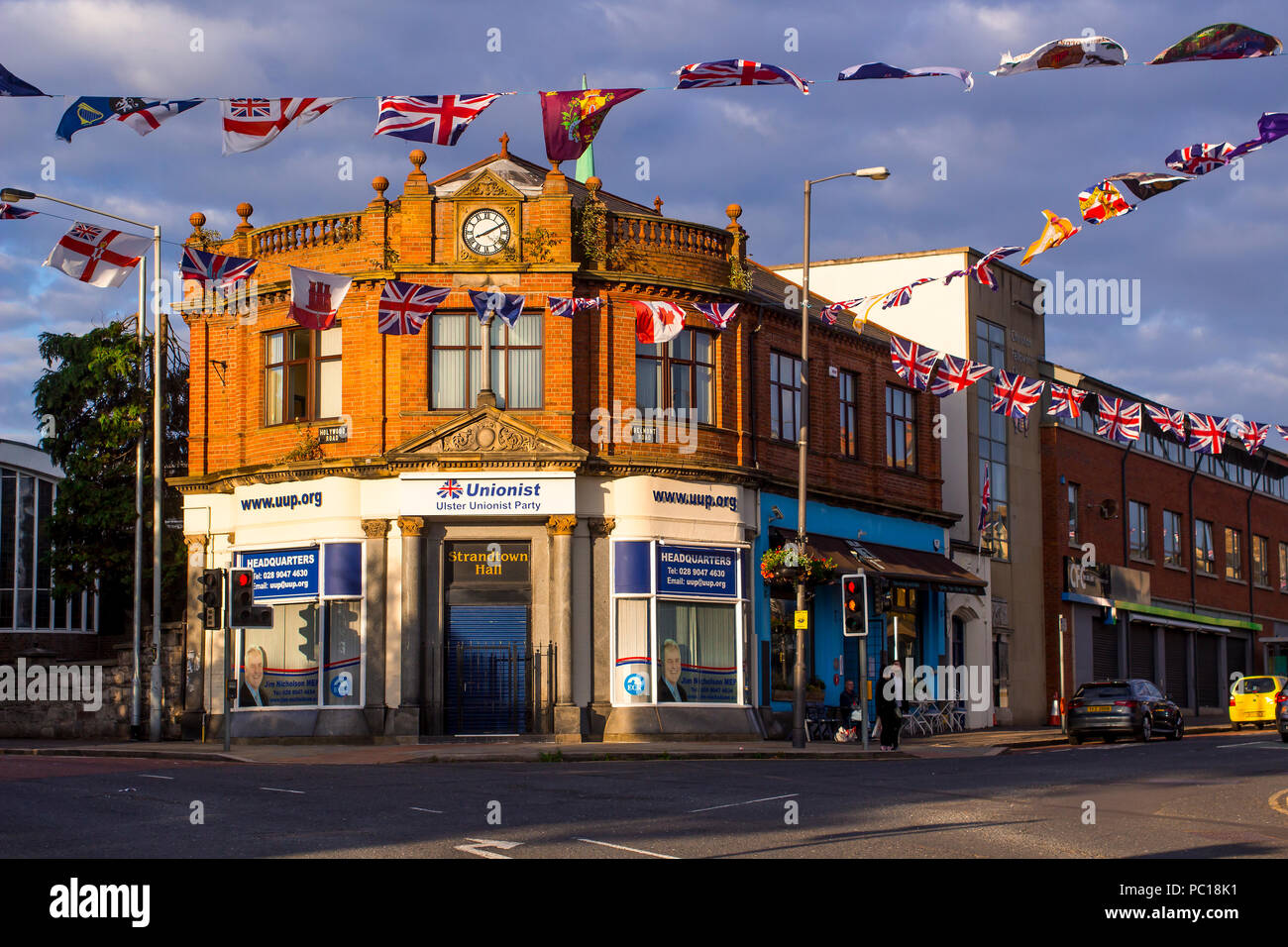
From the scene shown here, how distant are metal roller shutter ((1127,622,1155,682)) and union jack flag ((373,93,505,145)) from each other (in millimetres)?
33948

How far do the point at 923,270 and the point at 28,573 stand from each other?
3121cm

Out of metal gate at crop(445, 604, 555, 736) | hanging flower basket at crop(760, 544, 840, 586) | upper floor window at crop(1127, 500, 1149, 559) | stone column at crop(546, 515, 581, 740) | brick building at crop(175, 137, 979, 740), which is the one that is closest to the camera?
stone column at crop(546, 515, 581, 740)

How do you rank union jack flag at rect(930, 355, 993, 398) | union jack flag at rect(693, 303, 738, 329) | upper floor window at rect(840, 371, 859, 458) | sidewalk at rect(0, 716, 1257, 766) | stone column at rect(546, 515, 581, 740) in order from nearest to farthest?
sidewalk at rect(0, 716, 1257, 766), stone column at rect(546, 515, 581, 740), union jack flag at rect(693, 303, 738, 329), union jack flag at rect(930, 355, 993, 398), upper floor window at rect(840, 371, 859, 458)

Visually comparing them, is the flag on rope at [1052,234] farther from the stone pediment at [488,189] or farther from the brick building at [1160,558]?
the brick building at [1160,558]

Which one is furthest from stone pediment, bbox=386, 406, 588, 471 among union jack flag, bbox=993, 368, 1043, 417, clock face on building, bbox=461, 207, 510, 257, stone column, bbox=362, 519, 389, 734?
union jack flag, bbox=993, 368, 1043, 417

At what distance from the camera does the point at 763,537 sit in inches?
1316

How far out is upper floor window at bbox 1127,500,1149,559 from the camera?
2067 inches

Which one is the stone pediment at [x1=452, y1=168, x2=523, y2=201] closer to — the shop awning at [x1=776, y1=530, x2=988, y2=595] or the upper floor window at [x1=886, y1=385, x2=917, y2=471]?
the shop awning at [x1=776, y1=530, x2=988, y2=595]

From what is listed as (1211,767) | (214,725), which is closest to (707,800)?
(1211,767)

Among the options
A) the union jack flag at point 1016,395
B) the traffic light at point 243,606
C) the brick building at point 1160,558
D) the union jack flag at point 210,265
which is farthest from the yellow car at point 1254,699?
the union jack flag at point 210,265

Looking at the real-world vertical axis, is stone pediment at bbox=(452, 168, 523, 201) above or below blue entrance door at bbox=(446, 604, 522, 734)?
above

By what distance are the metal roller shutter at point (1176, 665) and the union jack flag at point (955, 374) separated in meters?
23.3

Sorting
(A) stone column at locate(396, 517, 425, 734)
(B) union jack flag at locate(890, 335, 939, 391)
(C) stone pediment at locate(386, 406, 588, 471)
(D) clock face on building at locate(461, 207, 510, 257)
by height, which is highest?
(D) clock face on building at locate(461, 207, 510, 257)

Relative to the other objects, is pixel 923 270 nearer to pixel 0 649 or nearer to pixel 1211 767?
pixel 1211 767
